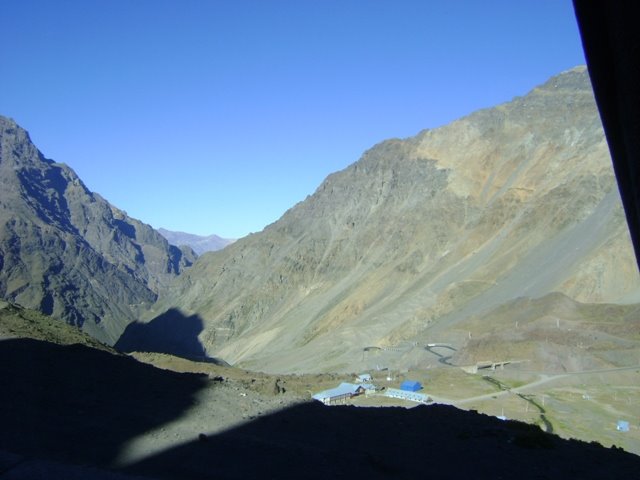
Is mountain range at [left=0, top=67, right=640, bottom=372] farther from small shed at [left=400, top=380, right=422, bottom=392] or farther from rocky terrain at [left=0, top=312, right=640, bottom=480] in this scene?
rocky terrain at [left=0, top=312, right=640, bottom=480]

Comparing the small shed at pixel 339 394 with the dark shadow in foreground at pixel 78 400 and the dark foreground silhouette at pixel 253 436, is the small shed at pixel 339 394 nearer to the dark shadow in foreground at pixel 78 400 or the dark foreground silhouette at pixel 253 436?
the dark shadow in foreground at pixel 78 400

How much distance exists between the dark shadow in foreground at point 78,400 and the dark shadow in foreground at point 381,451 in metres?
1.25

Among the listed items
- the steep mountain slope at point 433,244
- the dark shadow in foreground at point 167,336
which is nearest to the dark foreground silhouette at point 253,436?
the steep mountain slope at point 433,244

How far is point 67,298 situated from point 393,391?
164118 mm

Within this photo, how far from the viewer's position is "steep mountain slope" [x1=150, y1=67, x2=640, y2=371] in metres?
67.4

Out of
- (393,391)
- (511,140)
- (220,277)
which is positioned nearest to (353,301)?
(511,140)

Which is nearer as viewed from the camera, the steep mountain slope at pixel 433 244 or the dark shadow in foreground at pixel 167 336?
the steep mountain slope at pixel 433 244

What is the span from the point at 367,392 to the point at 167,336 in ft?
326

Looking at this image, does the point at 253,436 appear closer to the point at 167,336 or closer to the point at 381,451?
the point at 381,451

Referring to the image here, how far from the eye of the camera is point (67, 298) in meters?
181

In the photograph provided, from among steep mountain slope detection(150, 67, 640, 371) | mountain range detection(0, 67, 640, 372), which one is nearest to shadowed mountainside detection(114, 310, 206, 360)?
mountain range detection(0, 67, 640, 372)

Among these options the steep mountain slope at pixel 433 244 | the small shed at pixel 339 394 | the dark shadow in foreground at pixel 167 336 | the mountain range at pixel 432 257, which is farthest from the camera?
the dark shadow in foreground at pixel 167 336

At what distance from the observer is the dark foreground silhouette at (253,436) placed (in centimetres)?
928

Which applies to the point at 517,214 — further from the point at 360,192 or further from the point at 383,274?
the point at 360,192
